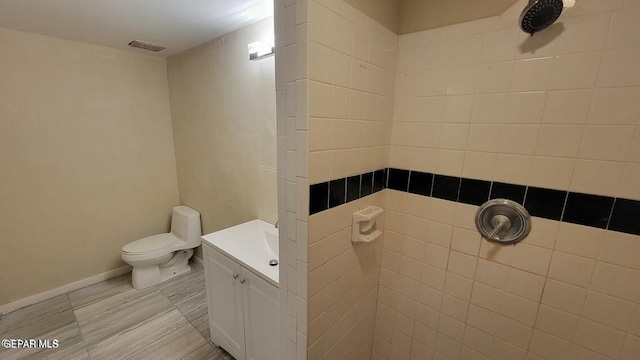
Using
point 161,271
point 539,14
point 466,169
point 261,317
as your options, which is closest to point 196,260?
point 161,271

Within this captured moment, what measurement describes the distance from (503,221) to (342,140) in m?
0.74

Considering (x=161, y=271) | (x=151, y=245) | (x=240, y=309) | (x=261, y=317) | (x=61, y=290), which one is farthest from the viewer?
(x=161, y=271)

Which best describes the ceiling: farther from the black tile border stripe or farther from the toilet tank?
the toilet tank

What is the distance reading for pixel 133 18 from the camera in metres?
1.52

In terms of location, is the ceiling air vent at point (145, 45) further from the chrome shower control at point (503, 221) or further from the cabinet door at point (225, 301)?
the chrome shower control at point (503, 221)

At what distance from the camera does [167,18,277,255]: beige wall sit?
1.67m

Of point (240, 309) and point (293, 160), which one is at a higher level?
point (293, 160)

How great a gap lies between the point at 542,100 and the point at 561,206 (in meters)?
0.39

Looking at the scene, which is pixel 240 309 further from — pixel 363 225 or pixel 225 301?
pixel 363 225

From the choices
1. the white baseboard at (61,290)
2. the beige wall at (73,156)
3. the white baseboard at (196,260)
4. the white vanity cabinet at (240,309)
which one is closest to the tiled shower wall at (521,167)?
the white vanity cabinet at (240,309)

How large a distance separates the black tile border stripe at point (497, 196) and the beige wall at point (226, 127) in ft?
2.71

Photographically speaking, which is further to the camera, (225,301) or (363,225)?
(225,301)

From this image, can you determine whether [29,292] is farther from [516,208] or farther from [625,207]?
[625,207]

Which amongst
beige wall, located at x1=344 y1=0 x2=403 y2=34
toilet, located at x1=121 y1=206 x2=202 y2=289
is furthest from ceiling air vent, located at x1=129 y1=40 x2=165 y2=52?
beige wall, located at x1=344 y1=0 x2=403 y2=34
